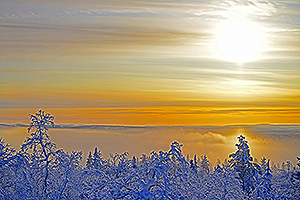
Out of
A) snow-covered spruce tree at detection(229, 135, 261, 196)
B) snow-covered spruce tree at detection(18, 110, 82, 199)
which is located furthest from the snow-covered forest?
snow-covered spruce tree at detection(229, 135, 261, 196)

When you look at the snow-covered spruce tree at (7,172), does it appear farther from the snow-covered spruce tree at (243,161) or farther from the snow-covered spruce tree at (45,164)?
the snow-covered spruce tree at (243,161)

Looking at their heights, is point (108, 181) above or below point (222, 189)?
below

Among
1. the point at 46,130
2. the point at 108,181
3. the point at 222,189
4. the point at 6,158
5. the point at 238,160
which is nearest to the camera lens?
the point at 108,181

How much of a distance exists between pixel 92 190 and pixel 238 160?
98.6 ft

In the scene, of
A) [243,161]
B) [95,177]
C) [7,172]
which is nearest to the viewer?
[7,172]

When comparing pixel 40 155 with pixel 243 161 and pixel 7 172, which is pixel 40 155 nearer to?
pixel 7 172

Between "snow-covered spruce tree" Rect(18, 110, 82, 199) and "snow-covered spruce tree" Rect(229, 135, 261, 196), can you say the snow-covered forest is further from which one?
"snow-covered spruce tree" Rect(229, 135, 261, 196)

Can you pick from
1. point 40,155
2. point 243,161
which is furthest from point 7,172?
point 243,161

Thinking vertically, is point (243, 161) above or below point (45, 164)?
above

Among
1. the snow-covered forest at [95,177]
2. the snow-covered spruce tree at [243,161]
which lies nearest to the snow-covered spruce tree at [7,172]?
the snow-covered forest at [95,177]

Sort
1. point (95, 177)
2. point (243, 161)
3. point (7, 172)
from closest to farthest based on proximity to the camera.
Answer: point (7, 172)
point (95, 177)
point (243, 161)

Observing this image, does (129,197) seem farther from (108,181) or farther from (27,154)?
(27,154)

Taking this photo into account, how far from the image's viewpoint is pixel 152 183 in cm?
1602

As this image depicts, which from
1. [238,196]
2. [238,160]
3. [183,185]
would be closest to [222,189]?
[238,196]
